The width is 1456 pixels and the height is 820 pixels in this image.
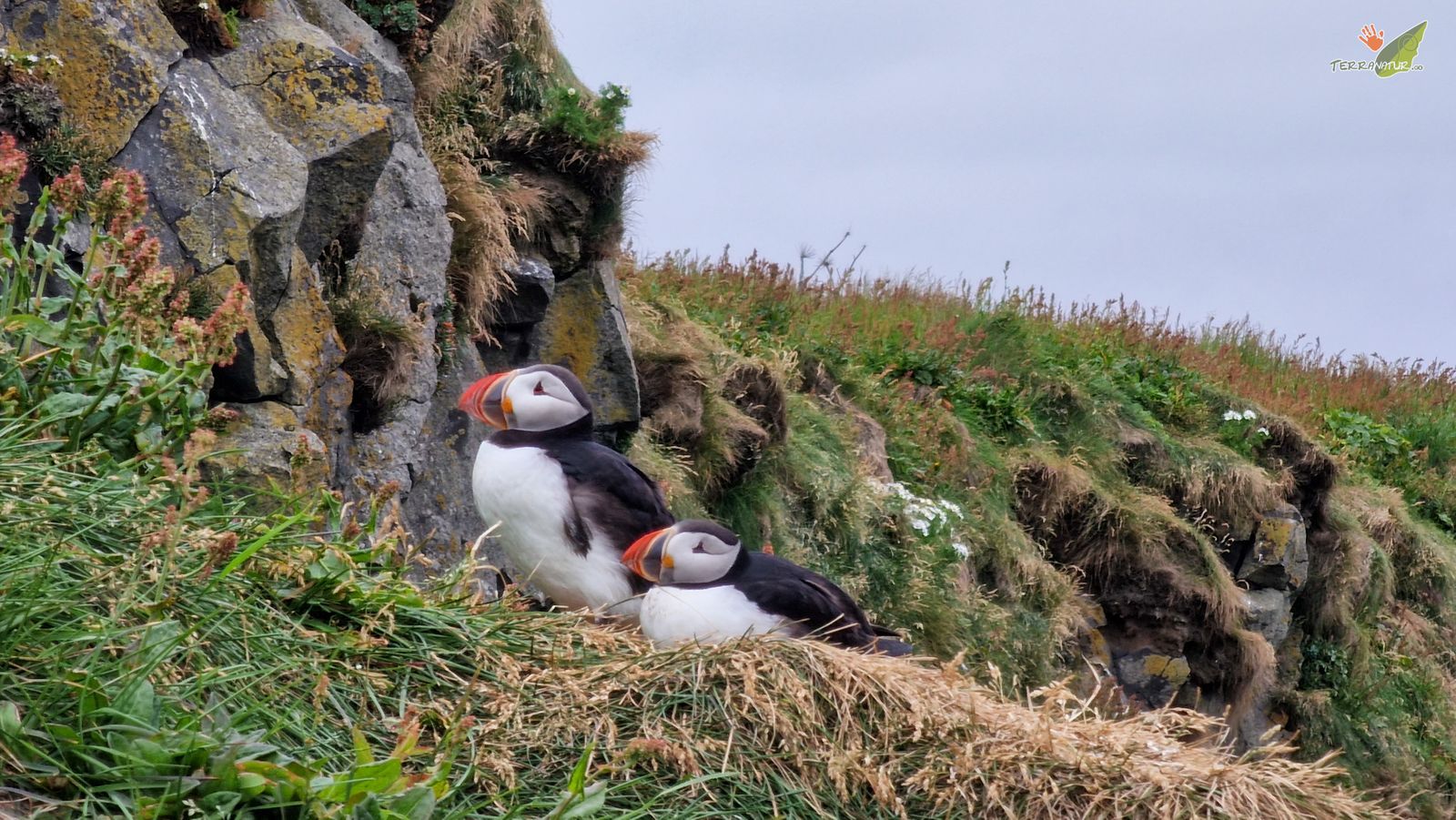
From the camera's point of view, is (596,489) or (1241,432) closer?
(596,489)

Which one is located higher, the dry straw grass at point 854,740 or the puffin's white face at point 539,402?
the puffin's white face at point 539,402

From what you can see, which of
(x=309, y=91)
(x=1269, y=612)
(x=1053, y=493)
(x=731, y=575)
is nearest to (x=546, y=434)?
(x=731, y=575)

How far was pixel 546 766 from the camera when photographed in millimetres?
3158

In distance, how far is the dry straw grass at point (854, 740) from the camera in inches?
129

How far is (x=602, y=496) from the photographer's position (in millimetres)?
4609

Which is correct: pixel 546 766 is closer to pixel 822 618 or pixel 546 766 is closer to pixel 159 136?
pixel 822 618

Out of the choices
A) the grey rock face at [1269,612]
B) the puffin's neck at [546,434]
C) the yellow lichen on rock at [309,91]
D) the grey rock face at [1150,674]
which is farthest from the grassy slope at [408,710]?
the grey rock face at [1269,612]

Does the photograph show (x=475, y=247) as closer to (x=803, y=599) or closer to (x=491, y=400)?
(x=491, y=400)

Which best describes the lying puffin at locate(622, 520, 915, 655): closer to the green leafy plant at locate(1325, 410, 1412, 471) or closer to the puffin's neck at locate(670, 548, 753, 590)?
the puffin's neck at locate(670, 548, 753, 590)

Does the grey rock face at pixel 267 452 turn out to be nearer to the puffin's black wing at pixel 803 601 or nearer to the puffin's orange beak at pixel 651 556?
the puffin's orange beak at pixel 651 556

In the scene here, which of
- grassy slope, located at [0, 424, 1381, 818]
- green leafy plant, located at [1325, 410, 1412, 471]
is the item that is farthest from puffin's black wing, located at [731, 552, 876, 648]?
green leafy plant, located at [1325, 410, 1412, 471]

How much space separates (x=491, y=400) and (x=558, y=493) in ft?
1.41

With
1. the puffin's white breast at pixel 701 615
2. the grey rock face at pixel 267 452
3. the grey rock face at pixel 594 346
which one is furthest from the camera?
the grey rock face at pixel 594 346

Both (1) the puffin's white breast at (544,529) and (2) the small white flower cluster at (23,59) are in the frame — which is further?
(2) the small white flower cluster at (23,59)
